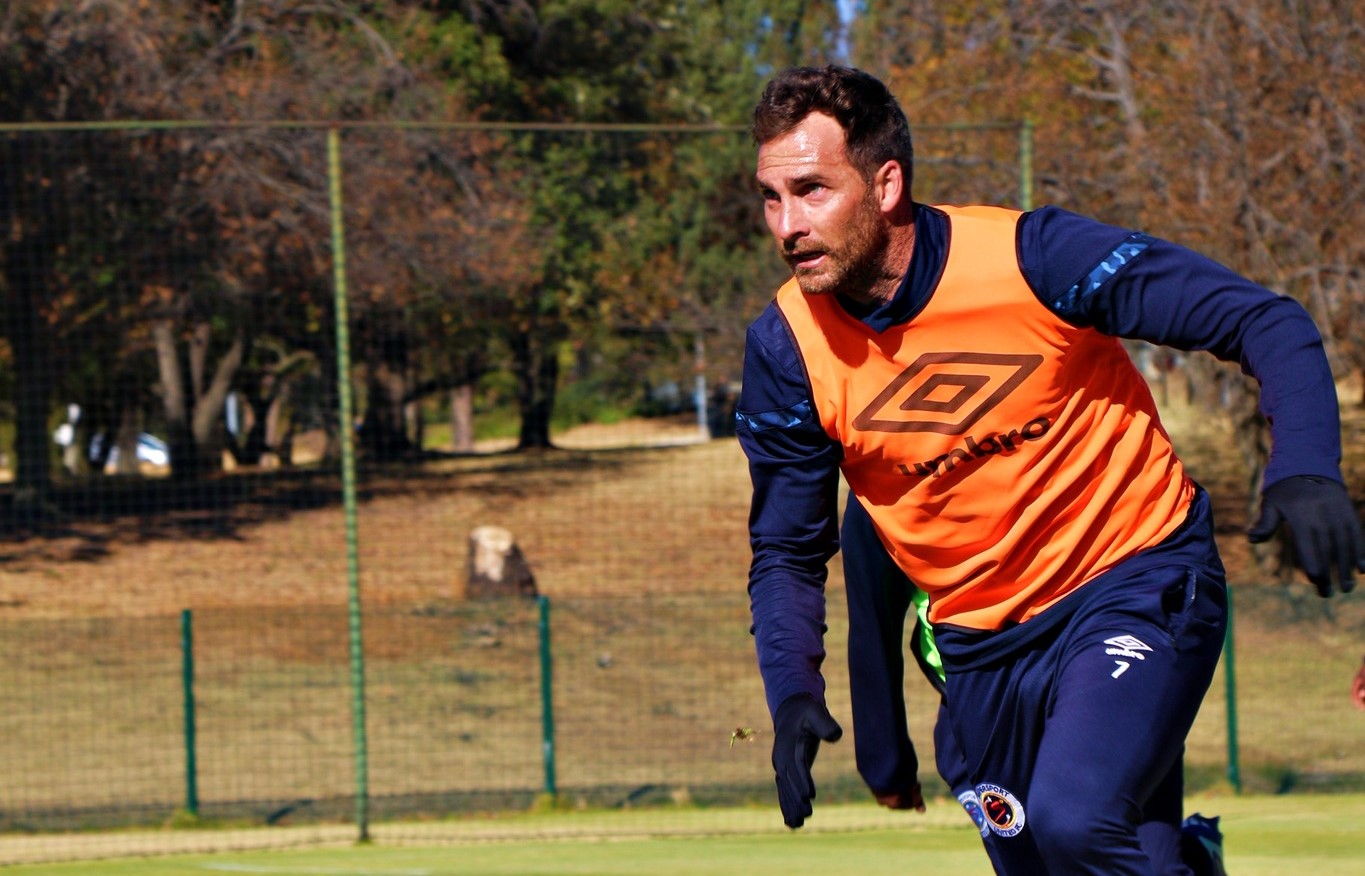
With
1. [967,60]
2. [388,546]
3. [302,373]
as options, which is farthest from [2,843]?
[967,60]

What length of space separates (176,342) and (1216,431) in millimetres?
8514

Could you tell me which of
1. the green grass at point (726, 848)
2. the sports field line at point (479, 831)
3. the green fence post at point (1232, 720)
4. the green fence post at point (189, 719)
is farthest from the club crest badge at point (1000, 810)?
the green fence post at point (189, 719)

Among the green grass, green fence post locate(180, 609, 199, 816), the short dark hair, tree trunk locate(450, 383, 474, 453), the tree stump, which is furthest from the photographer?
the tree stump

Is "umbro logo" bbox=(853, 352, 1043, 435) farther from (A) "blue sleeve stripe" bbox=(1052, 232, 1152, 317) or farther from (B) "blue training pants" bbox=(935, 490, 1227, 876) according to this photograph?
(B) "blue training pants" bbox=(935, 490, 1227, 876)

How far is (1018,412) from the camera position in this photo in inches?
125

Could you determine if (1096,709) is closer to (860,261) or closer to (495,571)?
(860,261)

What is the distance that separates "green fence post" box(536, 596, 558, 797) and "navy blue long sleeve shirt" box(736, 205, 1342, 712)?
20.9 ft

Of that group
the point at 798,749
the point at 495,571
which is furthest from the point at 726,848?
the point at 798,749

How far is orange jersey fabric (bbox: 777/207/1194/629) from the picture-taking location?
3.15m

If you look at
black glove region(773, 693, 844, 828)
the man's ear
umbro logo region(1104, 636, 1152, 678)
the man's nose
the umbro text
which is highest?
the man's ear

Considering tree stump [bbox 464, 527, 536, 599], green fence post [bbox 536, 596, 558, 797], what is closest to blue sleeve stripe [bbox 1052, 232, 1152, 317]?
green fence post [bbox 536, 596, 558, 797]

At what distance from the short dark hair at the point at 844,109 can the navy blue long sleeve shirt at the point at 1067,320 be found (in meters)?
0.16

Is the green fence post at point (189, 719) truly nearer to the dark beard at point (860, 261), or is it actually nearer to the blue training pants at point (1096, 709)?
the blue training pants at point (1096, 709)

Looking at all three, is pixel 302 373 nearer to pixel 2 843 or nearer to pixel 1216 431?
pixel 2 843
